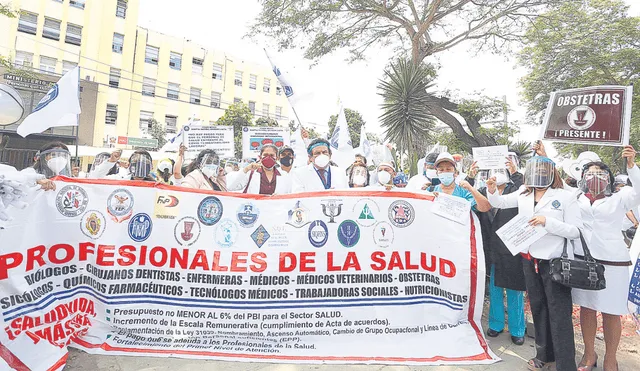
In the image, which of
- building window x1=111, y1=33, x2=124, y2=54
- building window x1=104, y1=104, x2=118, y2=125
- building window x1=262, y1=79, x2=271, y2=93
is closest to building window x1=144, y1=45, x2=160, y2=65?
building window x1=111, y1=33, x2=124, y2=54

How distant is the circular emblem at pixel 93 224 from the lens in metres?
3.39

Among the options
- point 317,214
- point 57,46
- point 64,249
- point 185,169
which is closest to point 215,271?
point 317,214

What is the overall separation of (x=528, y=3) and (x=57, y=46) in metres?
29.1

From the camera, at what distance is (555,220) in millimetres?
2822

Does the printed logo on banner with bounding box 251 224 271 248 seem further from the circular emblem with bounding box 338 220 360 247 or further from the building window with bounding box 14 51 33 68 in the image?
the building window with bounding box 14 51 33 68

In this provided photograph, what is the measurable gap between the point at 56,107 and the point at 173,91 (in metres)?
31.2

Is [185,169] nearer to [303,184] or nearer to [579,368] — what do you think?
[303,184]

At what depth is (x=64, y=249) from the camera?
10.8 ft

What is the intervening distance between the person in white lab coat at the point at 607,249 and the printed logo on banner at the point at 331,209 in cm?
212

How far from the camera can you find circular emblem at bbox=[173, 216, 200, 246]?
136 inches

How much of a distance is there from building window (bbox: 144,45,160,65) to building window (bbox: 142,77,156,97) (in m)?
1.66

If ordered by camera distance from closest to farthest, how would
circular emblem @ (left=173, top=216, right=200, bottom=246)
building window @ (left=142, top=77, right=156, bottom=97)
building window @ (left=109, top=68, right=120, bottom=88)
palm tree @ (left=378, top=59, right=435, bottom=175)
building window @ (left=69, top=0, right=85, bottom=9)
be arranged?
circular emblem @ (left=173, top=216, right=200, bottom=246), palm tree @ (left=378, top=59, right=435, bottom=175), building window @ (left=69, top=0, right=85, bottom=9), building window @ (left=109, top=68, right=120, bottom=88), building window @ (left=142, top=77, right=156, bottom=97)

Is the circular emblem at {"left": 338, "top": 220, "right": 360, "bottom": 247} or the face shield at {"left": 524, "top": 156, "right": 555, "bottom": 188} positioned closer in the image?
the face shield at {"left": 524, "top": 156, "right": 555, "bottom": 188}

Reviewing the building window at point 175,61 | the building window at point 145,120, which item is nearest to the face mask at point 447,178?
the building window at point 145,120
